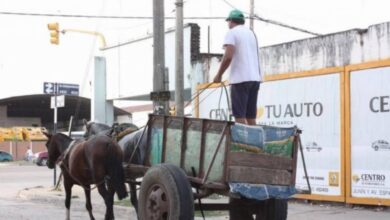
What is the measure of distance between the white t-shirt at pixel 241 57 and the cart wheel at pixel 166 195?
4.93 feet

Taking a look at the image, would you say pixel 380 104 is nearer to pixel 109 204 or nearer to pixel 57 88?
pixel 109 204

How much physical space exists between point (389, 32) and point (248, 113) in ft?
19.3

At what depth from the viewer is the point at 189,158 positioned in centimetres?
723

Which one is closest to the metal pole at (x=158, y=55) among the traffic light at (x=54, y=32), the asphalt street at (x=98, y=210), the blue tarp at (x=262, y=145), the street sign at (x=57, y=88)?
the asphalt street at (x=98, y=210)

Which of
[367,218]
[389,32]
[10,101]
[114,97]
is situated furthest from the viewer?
[10,101]

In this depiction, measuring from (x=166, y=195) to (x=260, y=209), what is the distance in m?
1.43

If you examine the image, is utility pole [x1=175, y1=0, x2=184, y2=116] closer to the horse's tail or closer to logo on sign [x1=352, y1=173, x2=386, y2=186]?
logo on sign [x1=352, y1=173, x2=386, y2=186]

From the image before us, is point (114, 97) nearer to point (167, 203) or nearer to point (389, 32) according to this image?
point (389, 32)

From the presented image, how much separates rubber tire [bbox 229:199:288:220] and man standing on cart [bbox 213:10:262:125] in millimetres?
1000

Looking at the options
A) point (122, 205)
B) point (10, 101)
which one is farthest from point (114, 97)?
point (10, 101)

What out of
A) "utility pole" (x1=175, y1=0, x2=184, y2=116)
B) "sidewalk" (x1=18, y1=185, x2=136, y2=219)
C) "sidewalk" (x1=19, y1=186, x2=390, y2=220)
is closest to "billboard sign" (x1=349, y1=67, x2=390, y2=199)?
"sidewalk" (x1=19, y1=186, x2=390, y2=220)

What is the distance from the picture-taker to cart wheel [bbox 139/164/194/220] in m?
6.53

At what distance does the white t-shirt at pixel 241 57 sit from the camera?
749 cm

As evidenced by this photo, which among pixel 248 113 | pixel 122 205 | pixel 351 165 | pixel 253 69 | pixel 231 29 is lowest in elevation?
pixel 122 205
